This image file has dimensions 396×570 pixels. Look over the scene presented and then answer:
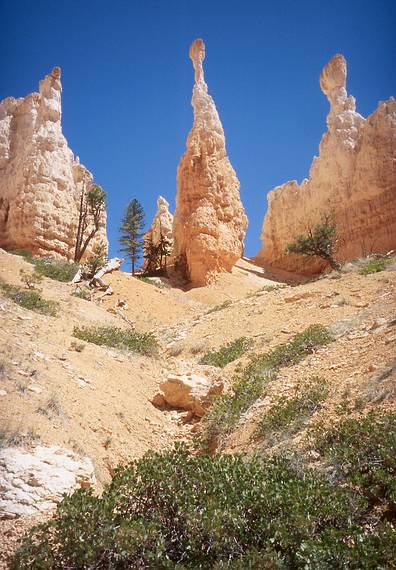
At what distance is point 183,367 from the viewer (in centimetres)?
1053

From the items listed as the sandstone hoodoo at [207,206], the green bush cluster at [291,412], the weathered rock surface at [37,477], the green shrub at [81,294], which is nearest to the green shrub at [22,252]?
the green shrub at [81,294]

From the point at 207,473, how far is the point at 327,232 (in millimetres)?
22417

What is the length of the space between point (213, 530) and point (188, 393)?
471 centimetres

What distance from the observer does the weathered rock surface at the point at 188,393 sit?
7902mm

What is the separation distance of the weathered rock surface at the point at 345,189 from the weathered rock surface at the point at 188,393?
2370cm

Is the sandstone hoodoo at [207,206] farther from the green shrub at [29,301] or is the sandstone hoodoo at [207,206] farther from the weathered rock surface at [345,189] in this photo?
the green shrub at [29,301]

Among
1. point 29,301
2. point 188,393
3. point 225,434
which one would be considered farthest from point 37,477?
point 29,301

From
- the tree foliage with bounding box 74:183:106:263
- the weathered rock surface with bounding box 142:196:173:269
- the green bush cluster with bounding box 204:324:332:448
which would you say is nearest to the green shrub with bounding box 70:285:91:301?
the green bush cluster with bounding box 204:324:332:448

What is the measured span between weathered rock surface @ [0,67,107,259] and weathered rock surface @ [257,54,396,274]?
16.3 meters

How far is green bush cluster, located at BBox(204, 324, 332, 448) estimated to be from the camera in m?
6.81

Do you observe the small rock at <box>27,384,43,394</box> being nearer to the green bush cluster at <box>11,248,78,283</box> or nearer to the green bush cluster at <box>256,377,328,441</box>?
the green bush cluster at <box>256,377,328,441</box>

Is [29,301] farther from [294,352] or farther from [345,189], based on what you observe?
[345,189]

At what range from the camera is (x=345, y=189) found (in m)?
33.0

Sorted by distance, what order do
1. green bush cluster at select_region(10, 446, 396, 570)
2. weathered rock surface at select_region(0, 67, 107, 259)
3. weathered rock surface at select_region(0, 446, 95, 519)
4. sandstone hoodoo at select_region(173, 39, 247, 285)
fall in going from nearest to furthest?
green bush cluster at select_region(10, 446, 396, 570) < weathered rock surface at select_region(0, 446, 95, 519) < weathered rock surface at select_region(0, 67, 107, 259) < sandstone hoodoo at select_region(173, 39, 247, 285)
